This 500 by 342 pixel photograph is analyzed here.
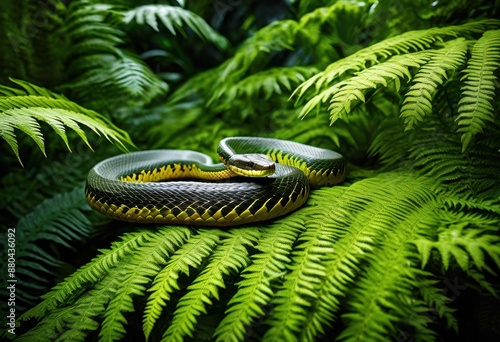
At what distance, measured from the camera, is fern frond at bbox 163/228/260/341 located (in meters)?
1.22

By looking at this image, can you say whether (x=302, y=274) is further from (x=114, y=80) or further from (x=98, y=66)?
(x=98, y=66)

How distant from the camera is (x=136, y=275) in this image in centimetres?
145

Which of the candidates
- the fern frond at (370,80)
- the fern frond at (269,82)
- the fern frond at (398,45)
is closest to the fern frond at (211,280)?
the fern frond at (370,80)

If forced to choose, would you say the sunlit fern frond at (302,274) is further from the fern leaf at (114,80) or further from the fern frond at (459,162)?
the fern leaf at (114,80)

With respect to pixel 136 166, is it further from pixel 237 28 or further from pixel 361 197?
pixel 237 28

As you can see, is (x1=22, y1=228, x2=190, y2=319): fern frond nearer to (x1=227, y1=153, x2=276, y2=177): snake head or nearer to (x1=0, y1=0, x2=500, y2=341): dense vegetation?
(x1=0, y1=0, x2=500, y2=341): dense vegetation

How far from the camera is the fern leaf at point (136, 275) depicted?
4.23 ft

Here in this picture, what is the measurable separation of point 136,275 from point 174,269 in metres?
0.17

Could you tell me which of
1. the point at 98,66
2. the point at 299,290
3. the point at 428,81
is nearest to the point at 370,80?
the point at 428,81

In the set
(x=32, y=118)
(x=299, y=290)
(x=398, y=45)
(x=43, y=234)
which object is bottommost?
(x=43, y=234)

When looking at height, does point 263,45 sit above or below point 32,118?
above

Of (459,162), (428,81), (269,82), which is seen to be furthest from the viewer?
(269,82)

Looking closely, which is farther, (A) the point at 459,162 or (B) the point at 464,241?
(A) the point at 459,162

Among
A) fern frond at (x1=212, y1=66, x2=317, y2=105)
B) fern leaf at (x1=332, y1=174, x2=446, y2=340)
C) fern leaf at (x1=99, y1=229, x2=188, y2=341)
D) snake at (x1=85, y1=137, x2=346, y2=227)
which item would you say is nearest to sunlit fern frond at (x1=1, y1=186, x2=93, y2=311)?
snake at (x1=85, y1=137, x2=346, y2=227)
